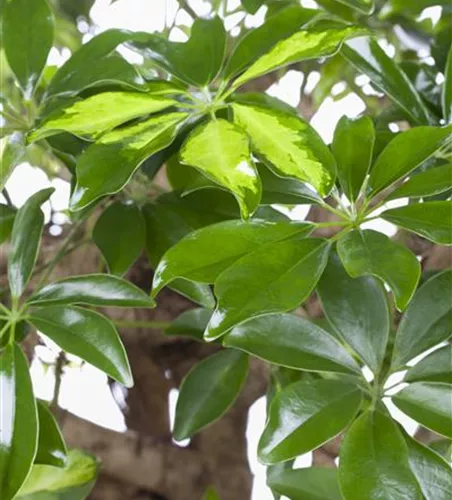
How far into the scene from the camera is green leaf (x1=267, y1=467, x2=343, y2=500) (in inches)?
21.6

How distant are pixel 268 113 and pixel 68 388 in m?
0.77

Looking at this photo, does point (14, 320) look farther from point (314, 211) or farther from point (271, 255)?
point (314, 211)

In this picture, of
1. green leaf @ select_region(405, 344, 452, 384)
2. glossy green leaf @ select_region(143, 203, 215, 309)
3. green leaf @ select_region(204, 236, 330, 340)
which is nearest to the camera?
green leaf @ select_region(204, 236, 330, 340)

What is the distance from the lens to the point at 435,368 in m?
0.52

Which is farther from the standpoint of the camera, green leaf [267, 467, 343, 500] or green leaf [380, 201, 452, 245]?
green leaf [267, 467, 343, 500]

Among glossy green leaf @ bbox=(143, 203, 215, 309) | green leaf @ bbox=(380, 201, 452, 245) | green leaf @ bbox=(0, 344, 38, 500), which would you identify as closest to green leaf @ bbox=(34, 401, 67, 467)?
green leaf @ bbox=(0, 344, 38, 500)

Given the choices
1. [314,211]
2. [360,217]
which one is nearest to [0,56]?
[314,211]

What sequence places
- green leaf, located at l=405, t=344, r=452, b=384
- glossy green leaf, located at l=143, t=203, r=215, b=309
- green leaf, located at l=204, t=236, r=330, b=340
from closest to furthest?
1. green leaf, located at l=204, t=236, r=330, b=340
2. green leaf, located at l=405, t=344, r=452, b=384
3. glossy green leaf, located at l=143, t=203, r=215, b=309

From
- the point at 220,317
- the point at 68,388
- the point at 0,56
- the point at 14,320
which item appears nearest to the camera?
the point at 220,317

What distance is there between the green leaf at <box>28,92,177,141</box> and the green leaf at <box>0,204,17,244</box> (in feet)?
0.62

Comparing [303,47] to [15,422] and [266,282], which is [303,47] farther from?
[15,422]

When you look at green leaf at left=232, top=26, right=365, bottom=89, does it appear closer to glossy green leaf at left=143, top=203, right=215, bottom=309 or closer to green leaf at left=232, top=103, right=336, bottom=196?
green leaf at left=232, top=103, right=336, bottom=196

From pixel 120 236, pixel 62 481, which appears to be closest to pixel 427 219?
pixel 120 236

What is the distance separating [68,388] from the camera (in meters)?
1.14
